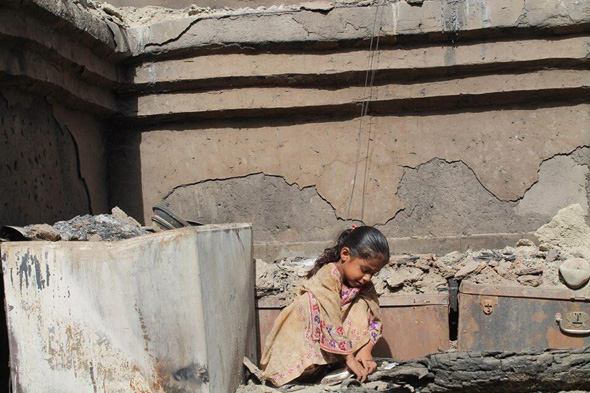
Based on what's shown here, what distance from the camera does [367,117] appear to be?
4.20 meters

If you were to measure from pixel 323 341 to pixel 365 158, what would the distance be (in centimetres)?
131

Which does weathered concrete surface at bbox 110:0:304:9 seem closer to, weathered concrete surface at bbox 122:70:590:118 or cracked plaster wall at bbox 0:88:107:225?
weathered concrete surface at bbox 122:70:590:118

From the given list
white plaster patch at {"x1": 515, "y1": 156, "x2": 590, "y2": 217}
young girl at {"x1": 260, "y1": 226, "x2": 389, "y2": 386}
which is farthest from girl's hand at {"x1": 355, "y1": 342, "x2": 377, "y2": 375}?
white plaster patch at {"x1": 515, "y1": 156, "x2": 590, "y2": 217}

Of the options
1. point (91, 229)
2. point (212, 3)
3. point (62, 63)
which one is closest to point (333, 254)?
point (91, 229)

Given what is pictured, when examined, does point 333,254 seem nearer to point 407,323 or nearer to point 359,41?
point 407,323

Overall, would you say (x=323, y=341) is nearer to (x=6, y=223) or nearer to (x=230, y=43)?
(x=6, y=223)

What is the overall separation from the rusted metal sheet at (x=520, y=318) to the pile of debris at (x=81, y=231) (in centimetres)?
152

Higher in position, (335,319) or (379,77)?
(379,77)

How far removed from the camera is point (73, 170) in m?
3.83

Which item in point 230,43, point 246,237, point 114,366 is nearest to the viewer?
point 114,366

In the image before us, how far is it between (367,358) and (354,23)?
176 cm

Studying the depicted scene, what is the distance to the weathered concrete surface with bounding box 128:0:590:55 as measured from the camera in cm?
397

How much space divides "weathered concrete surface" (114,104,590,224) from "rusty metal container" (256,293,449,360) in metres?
0.75

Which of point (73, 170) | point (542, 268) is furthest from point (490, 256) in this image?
point (73, 170)
